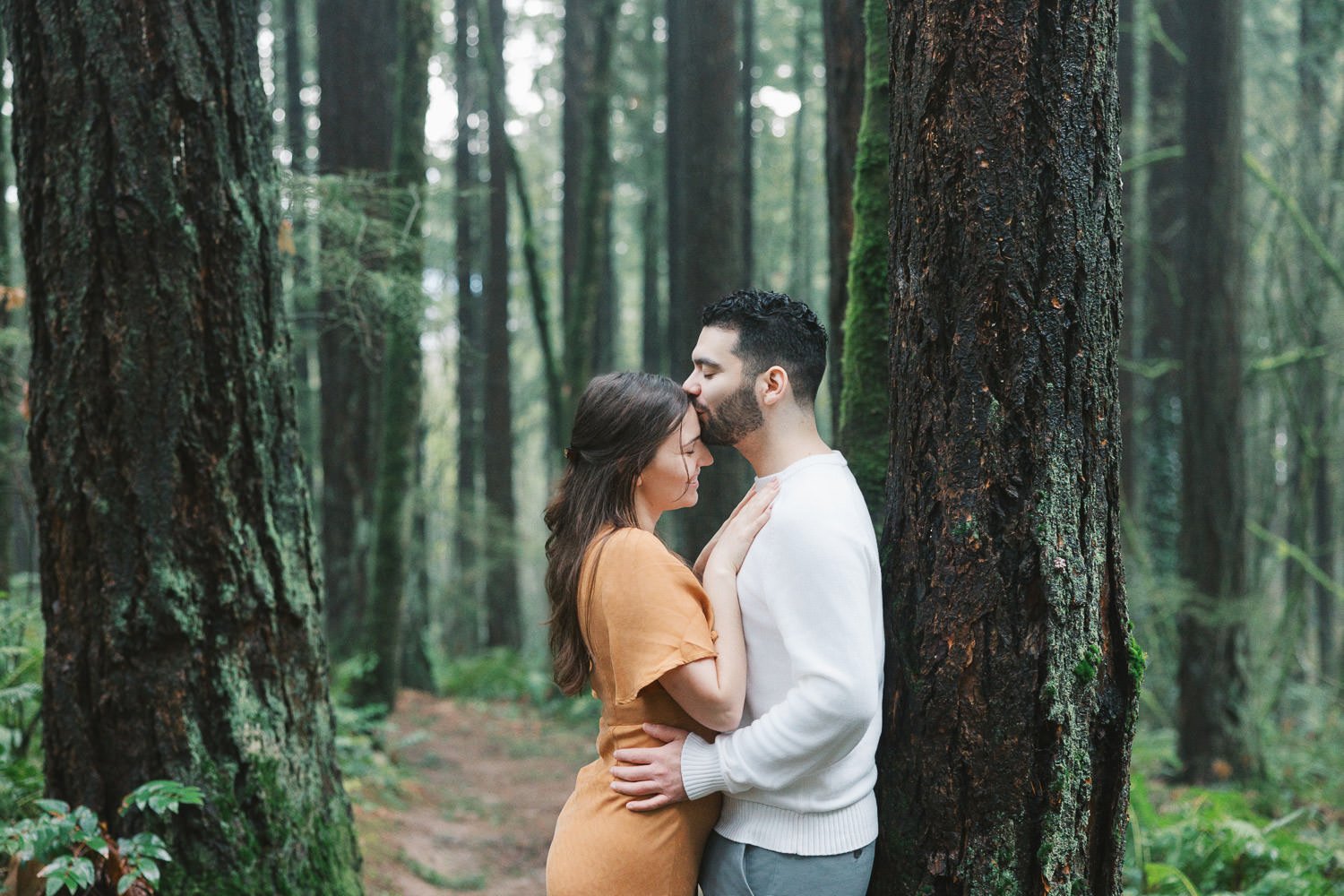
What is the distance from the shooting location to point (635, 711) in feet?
9.59

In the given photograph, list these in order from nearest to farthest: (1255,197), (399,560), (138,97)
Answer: (138,97), (399,560), (1255,197)

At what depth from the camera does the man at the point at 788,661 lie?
2594 millimetres

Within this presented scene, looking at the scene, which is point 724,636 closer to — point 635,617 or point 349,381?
point 635,617

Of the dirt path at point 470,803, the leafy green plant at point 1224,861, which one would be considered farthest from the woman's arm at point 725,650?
the dirt path at point 470,803

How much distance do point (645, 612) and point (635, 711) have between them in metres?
0.32

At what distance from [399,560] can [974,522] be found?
8.93m

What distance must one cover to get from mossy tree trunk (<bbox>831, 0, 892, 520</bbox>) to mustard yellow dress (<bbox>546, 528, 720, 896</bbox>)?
163cm

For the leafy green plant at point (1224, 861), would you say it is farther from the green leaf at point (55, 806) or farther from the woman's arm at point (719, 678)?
the green leaf at point (55, 806)

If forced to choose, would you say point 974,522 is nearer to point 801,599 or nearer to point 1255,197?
point 801,599

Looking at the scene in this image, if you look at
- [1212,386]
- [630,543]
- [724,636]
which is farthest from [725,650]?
[1212,386]

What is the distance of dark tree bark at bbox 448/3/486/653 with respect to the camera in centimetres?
2036

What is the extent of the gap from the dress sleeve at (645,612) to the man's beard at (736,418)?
0.39 m

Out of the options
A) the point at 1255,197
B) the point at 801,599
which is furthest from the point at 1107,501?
the point at 1255,197

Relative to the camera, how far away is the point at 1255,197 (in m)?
22.8
